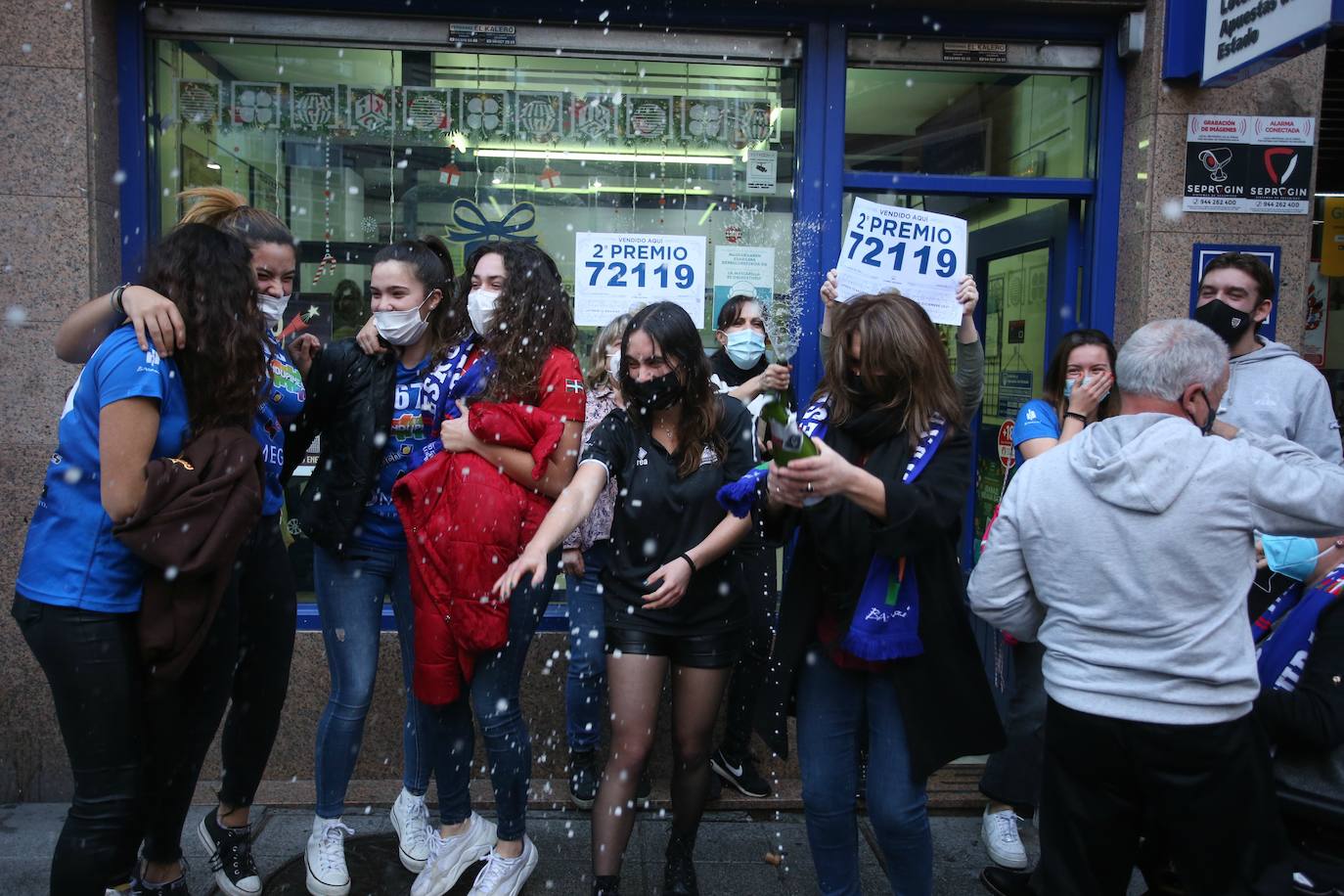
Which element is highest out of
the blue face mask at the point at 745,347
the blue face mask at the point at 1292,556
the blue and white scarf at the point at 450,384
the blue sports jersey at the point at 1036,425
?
the blue face mask at the point at 745,347

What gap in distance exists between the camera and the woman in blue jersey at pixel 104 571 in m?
3.00

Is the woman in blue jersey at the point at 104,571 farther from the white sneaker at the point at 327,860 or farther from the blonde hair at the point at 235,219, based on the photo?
the white sneaker at the point at 327,860

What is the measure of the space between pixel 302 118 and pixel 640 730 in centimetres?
355

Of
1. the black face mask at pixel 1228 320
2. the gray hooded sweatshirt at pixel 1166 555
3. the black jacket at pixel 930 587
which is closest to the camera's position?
the gray hooded sweatshirt at pixel 1166 555

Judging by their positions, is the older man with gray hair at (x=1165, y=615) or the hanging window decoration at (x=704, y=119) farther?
the hanging window decoration at (x=704, y=119)

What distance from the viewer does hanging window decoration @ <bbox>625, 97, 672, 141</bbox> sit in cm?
554

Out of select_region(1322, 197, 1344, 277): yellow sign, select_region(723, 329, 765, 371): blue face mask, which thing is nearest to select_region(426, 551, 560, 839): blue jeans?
select_region(723, 329, 765, 371): blue face mask

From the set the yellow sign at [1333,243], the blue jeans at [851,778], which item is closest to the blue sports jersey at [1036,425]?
the blue jeans at [851,778]

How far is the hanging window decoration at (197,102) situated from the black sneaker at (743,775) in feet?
12.8

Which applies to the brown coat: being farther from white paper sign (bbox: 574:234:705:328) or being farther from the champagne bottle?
white paper sign (bbox: 574:234:705:328)

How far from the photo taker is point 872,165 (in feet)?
18.0

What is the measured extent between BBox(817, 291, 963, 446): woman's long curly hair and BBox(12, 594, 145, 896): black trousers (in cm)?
220

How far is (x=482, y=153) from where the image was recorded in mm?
5477

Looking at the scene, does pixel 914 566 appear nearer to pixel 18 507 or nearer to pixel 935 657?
pixel 935 657
